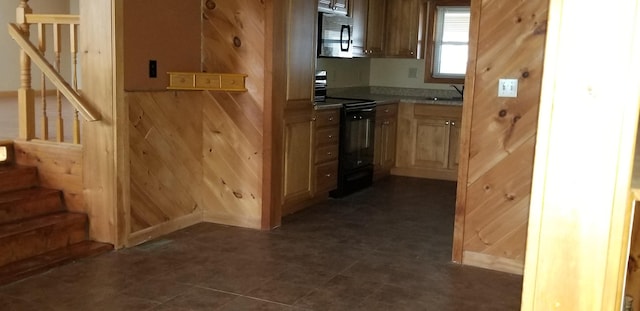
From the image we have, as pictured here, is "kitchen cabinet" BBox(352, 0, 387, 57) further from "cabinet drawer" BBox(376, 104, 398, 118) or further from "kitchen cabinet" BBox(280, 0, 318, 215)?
"kitchen cabinet" BBox(280, 0, 318, 215)

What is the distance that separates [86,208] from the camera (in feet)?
13.2

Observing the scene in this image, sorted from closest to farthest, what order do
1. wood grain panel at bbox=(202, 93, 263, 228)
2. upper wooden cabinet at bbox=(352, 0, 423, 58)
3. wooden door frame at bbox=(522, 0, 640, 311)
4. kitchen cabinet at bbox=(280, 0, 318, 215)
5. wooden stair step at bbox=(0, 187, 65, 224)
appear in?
wooden door frame at bbox=(522, 0, 640, 311)
wooden stair step at bbox=(0, 187, 65, 224)
wood grain panel at bbox=(202, 93, 263, 228)
kitchen cabinet at bbox=(280, 0, 318, 215)
upper wooden cabinet at bbox=(352, 0, 423, 58)

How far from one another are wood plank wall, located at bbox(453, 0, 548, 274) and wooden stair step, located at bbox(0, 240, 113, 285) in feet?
7.59

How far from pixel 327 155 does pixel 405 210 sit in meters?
0.86

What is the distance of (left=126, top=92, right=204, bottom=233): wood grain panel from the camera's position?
13.4 ft

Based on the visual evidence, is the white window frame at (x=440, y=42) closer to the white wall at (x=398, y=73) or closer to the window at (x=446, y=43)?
the window at (x=446, y=43)

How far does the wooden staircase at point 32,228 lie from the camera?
11.5 ft

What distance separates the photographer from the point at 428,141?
22.5 feet

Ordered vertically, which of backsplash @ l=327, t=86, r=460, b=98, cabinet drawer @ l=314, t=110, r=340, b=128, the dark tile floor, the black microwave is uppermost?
the black microwave

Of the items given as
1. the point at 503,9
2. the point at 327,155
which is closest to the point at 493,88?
the point at 503,9

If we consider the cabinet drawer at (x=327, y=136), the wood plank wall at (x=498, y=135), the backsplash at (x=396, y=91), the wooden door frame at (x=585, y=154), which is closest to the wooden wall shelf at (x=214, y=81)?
the cabinet drawer at (x=327, y=136)

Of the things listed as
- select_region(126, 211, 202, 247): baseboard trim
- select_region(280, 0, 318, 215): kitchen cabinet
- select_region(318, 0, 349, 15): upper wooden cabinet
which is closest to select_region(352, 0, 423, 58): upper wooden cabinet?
select_region(318, 0, 349, 15): upper wooden cabinet

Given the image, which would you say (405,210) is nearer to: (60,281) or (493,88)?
(493,88)

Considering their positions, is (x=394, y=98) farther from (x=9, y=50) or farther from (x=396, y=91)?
(x=9, y=50)
